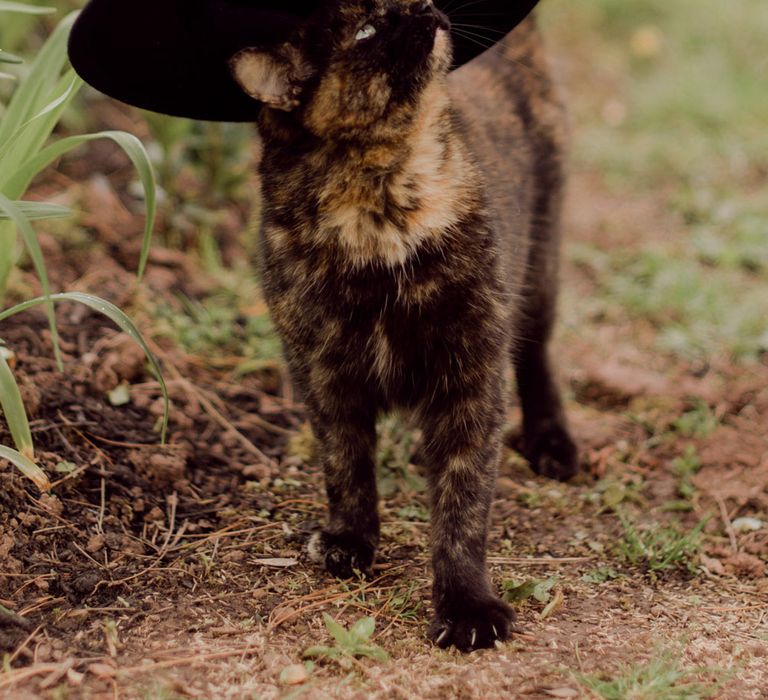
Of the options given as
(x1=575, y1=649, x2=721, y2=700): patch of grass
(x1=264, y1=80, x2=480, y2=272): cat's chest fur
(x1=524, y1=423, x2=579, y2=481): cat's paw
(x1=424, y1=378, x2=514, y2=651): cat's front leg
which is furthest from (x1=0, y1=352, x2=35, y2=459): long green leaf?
(x1=524, y1=423, x2=579, y2=481): cat's paw

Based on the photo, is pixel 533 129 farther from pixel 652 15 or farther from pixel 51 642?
pixel 652 15

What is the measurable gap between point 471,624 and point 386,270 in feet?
→ 2.79

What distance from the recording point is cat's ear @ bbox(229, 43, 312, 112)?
2166mm

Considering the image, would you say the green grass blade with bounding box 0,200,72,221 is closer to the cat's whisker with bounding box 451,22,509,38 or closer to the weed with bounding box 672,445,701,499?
the cat's whisker with bounding box 451,22,509,38

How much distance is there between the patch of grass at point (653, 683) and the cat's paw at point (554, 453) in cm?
124

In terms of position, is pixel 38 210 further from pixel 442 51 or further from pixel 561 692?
pixel 561 692

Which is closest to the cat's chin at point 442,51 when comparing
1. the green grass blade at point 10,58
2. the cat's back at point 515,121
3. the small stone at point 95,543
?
the cat's back at point 515,121

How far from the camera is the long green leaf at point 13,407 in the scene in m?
2.11

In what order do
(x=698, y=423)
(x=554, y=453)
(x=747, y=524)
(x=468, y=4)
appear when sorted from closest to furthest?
(x=468, y=4) → (x=747, y=524) → (x=554, y=453) → (x=698, y=423)

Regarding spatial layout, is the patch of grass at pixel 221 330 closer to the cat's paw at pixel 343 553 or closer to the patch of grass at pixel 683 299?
the cat's paw at pixel 343 553

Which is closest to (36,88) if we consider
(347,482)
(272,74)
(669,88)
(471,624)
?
(272,74)

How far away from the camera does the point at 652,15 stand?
7.53 metres

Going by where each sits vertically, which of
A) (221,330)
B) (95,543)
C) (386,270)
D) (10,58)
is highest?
(10,58)

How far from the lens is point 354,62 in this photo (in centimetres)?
227
